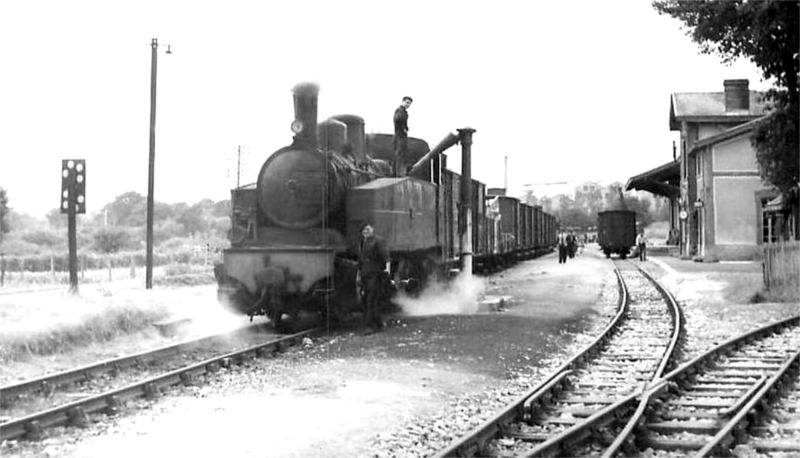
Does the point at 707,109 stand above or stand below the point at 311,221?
above

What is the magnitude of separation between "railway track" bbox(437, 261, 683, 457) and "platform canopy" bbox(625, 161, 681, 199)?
3774cm

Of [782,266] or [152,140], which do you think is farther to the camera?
[152,140]

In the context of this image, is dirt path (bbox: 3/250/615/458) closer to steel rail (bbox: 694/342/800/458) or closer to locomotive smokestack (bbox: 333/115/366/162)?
steel rail (bbox: 694/342/800/458)

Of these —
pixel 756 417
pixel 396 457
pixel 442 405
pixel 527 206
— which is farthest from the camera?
pixel 527 206

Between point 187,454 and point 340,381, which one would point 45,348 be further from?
point 187,454

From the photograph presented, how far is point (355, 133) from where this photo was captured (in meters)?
13.9

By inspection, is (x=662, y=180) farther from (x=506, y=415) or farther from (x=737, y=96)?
(x=506, y=415)

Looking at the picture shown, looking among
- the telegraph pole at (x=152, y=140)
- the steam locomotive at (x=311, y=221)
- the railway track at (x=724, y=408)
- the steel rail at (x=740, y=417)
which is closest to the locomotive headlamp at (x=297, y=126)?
the steam locomotive at (x=311, y=221)

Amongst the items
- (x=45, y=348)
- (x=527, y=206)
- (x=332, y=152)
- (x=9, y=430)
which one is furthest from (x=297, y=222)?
(x=527, y=206)

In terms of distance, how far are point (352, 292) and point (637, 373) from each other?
4.41 m

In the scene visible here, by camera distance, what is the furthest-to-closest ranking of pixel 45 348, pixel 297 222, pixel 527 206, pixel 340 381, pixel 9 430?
pixel 527 206 → pixel 297 222 → pixel 45 348 → pixel 340 381 → pixel 9 430

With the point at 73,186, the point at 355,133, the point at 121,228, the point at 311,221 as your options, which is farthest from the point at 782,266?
the point at 121,228

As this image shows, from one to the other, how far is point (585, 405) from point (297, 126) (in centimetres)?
608

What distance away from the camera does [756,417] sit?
741 centimetres
